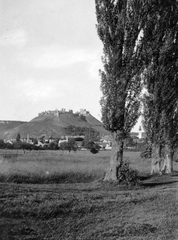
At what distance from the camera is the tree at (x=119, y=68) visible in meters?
15.5

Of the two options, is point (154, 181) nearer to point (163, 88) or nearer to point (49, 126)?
point (163, 88)

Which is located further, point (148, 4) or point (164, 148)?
point (164, 148)

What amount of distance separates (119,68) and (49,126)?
472 feet

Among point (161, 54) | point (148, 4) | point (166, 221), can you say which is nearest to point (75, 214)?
point (166, 221)

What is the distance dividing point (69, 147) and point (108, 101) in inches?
1687

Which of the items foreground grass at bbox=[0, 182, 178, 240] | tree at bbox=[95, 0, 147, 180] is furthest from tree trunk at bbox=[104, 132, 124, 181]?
foreground grass at bbox=[0, 182, 178, 240]

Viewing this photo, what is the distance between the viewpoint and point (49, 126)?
518 feet

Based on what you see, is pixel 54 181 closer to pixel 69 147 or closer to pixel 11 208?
pixel 11 208

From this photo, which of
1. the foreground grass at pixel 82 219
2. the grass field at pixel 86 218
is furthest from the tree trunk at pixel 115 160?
the foreground grass at pixel 82 219

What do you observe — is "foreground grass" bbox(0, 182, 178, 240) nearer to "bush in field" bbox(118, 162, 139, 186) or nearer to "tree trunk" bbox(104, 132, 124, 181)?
"bush in field" bbox(118, 162, 139, 186)

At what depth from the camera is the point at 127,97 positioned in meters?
15.9

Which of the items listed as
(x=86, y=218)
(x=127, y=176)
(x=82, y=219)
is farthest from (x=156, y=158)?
(x=82, y=219)

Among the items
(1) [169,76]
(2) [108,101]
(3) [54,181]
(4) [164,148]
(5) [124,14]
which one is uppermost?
(5) [124,14]

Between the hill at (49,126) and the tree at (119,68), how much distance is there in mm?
88691
